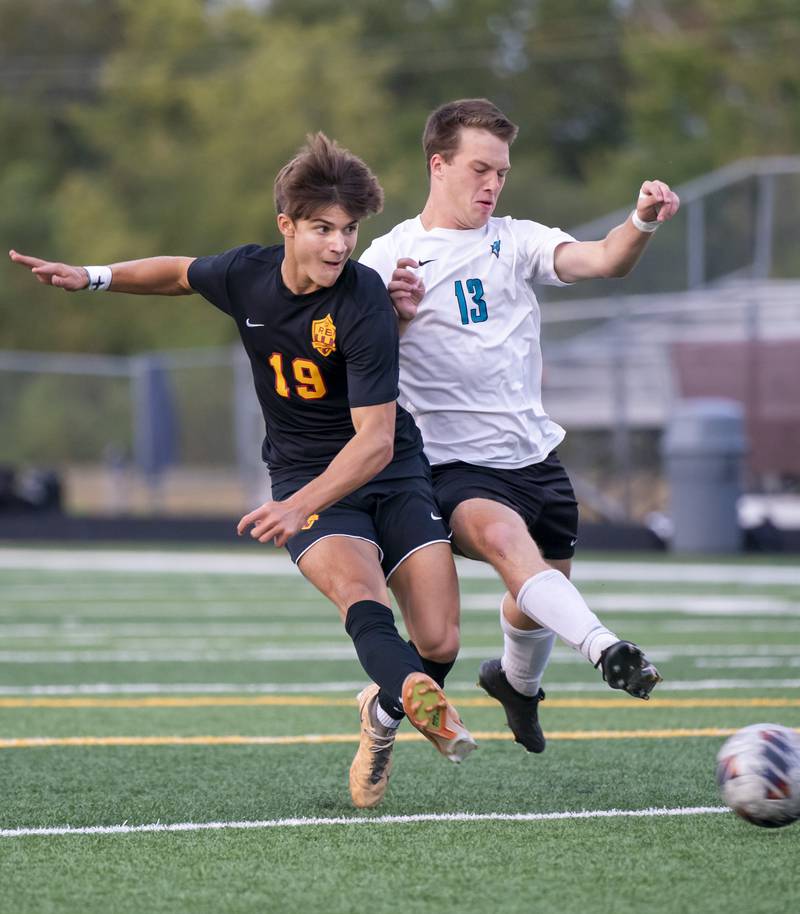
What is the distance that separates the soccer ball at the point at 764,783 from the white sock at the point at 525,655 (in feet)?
4.46

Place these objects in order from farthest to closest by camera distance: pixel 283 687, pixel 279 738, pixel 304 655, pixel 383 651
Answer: pixel 304 655 < pixel 283 687 < pixel 279 738 < pixel 383 651

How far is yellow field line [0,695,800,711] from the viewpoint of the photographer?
7266 millimetres

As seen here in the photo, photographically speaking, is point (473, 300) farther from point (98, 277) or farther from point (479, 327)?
point (98, 277)

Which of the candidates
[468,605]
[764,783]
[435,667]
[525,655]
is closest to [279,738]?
[525,655]

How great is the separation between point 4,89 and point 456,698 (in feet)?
145

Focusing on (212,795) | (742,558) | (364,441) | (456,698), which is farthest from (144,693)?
(742,558)

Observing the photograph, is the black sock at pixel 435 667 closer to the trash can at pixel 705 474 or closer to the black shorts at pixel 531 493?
the black shorts at pixel 531 493

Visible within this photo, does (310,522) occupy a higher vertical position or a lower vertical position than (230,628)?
higher

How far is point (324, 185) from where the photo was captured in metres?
4.88

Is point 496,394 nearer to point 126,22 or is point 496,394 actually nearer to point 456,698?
point 456,698

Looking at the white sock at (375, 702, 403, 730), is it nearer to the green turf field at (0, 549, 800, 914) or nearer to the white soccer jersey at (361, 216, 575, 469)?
the green turf field at (0, 549, 800, 914)

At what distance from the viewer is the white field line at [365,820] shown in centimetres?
463

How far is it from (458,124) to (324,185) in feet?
2.50

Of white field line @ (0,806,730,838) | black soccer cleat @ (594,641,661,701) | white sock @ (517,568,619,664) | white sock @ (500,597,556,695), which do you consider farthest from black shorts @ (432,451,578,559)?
white field line @ (0,806,730,838)
